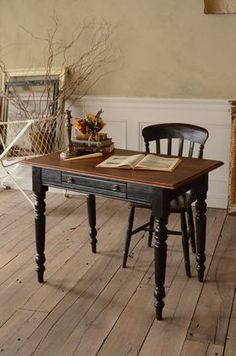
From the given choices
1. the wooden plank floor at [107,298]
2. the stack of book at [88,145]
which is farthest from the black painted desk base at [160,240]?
the stack of book at [88,145]

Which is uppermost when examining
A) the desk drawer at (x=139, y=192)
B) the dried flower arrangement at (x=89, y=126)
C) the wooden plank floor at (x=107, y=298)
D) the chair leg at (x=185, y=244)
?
the dried flower arrangement at (x=89, y=126)

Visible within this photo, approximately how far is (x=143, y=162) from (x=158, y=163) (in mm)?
85

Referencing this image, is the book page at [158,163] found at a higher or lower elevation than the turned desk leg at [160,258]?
higher

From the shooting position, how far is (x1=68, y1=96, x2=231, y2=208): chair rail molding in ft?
12.9

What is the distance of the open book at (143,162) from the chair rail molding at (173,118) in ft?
5.02

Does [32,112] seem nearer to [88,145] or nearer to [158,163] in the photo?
[88,145]

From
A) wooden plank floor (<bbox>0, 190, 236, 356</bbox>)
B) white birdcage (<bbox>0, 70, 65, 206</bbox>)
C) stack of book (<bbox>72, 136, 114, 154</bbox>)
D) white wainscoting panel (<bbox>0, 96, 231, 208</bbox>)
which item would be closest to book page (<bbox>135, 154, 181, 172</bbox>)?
stack of book (<bbox>72, 136, 114, 154</bbox>)

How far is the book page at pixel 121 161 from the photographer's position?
7.73 feet

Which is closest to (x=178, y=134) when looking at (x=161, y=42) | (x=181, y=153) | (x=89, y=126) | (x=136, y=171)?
(x=181, y=153)

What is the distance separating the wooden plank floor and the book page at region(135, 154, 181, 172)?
2.48 ft

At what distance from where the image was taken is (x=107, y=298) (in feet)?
8.37

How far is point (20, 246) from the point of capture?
328 centimetres

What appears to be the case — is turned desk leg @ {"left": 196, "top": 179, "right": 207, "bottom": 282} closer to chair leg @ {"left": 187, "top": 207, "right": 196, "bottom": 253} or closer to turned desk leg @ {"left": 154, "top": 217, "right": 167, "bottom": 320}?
chair leg @ {"left": 187, "top": 207, "right": 196, "bottom": 253}

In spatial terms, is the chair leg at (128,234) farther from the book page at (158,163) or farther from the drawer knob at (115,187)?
the drawer knob at (115,187)
